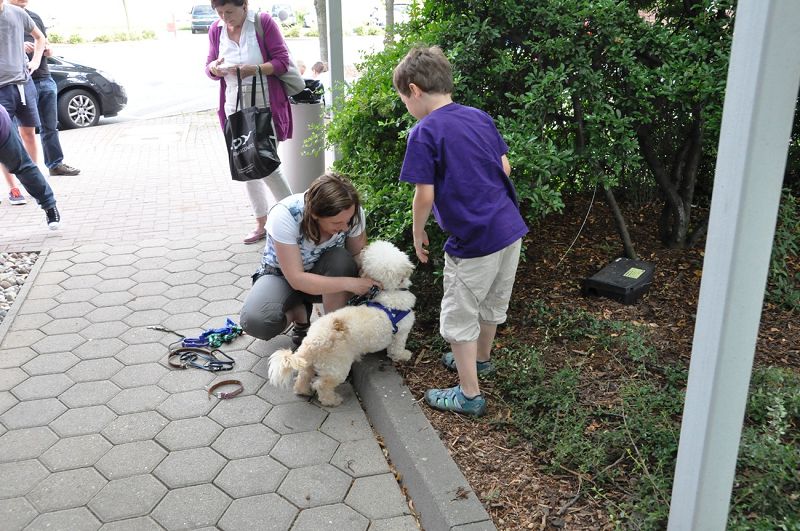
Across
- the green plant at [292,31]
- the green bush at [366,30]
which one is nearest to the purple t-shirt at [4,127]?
the green bush at [366,30]

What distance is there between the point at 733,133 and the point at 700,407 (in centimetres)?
79

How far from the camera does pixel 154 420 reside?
3496mm

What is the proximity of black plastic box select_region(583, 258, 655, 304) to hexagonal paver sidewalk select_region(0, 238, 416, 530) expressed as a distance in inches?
67.0

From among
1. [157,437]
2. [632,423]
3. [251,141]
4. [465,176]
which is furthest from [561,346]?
[251,141]

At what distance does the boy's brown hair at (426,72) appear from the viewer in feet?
9.77

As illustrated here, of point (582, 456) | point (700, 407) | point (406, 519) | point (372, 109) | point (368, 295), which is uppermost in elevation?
point (372, 109)

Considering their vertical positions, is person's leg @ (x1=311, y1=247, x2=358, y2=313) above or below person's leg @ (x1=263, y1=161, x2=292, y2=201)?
below

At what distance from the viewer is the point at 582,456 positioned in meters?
2.90

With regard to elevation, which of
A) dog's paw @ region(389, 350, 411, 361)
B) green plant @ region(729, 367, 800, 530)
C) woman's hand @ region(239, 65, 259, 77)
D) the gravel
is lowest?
the gravel

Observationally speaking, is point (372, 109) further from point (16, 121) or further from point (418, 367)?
point (16, 121)

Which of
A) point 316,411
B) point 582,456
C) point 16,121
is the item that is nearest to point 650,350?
point 582,456

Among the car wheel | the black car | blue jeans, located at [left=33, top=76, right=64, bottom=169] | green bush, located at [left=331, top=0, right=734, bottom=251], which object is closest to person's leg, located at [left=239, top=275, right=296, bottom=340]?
green bush, located at [left=331, top=0, right=734, bottom=251]

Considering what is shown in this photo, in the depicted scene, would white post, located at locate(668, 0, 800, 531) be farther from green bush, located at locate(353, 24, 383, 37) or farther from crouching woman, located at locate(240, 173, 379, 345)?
green bush, located at locate(353, 24, 383, 37)

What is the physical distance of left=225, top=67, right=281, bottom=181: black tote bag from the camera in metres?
5.23
